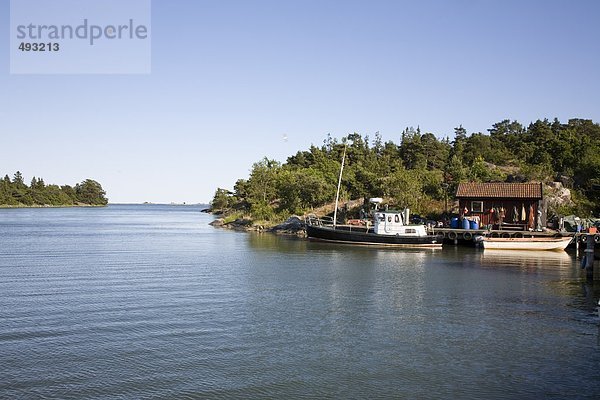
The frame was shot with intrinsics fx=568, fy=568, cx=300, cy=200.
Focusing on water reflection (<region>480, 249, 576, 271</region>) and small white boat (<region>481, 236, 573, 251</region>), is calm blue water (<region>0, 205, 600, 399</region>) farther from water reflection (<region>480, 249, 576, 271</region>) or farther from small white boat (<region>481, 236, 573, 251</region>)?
small white boat (<region>481, 236, 573, 251</region>)

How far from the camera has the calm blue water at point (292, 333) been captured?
1227cm

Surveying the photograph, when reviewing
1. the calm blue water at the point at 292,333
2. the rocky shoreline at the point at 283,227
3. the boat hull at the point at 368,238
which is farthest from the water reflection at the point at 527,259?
the rocky shoreline at the point at 283,227

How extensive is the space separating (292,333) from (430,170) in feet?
212

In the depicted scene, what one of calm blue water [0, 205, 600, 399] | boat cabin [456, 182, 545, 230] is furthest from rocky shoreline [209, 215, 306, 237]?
calm blue water [0, 205, 600, 399]

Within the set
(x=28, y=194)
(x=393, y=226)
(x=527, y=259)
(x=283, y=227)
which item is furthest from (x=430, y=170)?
(x=28, y=194)

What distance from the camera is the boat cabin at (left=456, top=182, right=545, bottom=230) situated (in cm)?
4828

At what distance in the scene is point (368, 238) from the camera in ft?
154

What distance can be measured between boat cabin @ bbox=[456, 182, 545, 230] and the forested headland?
17.2ft

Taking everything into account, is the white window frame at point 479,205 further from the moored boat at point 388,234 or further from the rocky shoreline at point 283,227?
the rocky shoreline at point 283,227

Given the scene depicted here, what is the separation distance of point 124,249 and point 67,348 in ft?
90.7

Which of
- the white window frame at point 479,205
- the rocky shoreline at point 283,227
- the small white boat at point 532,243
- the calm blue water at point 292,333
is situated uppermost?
the white window frame at point 479,205

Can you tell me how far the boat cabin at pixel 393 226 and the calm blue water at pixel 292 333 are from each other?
14976mm

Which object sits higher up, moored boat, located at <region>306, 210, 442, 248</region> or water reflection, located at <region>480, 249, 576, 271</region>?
moored boat, located at <region>306, 210, 442, 248</region>

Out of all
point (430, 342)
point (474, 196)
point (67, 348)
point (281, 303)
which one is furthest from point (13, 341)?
point (474, 196)
